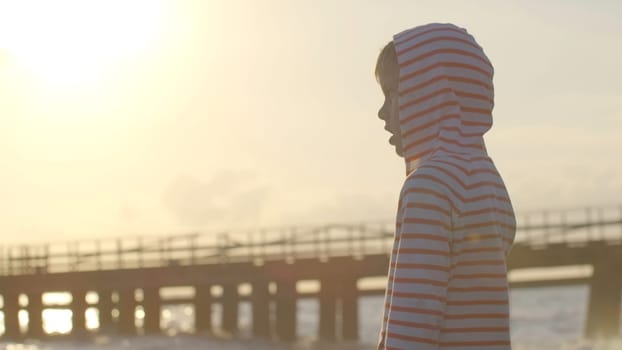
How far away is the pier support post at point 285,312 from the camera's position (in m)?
31.2

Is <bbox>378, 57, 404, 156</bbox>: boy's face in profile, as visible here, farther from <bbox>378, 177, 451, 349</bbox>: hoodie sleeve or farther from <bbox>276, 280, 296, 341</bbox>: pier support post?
<bbox>276, 280, 296, 341</bbox>: pier support post

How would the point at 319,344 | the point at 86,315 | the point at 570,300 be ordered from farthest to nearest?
the point at 570,300 < the point at 86,315 < the point at 319,344

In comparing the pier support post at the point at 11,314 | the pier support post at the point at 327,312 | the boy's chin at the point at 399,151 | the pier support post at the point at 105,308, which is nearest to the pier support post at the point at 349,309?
the pier support post at the point at 327,312

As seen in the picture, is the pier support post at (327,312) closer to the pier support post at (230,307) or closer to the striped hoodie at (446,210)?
the pier support post at (230,307)

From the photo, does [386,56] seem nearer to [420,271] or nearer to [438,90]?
[438,90]

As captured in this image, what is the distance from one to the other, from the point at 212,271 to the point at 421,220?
29002mm

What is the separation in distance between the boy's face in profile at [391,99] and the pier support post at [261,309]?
27850 millimetres

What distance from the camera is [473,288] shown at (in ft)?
11.2

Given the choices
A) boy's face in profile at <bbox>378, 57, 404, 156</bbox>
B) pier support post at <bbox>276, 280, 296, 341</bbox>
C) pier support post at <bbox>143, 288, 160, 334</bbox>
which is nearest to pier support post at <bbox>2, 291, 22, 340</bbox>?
pier support post at <bbox>143, 288, 160, 334</bbox>

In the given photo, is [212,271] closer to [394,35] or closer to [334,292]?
[334,292]

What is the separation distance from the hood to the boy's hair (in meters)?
0.04

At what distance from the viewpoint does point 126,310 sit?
34.0 meters

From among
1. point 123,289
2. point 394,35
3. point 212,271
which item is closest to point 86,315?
point 123,289

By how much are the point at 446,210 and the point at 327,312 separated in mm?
28076
